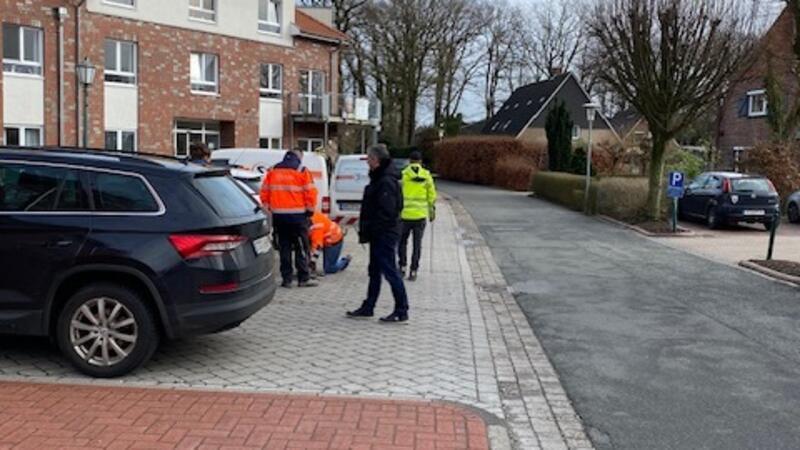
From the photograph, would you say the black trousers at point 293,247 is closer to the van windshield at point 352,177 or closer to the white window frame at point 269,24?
the van windshield at point 352,177

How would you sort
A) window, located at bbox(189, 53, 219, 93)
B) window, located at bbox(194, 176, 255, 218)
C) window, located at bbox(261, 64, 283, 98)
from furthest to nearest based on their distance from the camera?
window, located at bbox(261, 64, 283, 98) → window, located at bbox(189, 53, 219, 93) → window, located at bbox(194, 176, 255, 218)

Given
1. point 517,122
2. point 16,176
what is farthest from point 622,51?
point 517,122

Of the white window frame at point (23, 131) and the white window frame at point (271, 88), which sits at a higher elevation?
the white window frame at point (271, 88)

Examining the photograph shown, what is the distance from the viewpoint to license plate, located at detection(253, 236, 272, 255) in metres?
6.41

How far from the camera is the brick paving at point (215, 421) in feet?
15.0

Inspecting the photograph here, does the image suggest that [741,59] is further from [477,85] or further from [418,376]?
[477,85]

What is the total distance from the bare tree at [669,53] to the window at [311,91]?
16896 millimetres

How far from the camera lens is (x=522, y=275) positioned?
41.6ft

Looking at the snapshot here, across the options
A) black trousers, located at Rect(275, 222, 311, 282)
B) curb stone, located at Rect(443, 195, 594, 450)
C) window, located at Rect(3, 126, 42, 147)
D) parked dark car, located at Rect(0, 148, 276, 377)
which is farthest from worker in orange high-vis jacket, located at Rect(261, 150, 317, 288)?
window, located at Rect(3, 126, 42, 147)

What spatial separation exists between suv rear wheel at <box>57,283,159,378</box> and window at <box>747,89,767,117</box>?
41925 millimetres

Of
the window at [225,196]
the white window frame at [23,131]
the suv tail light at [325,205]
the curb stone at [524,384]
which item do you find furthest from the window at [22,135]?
the window at [225,196]

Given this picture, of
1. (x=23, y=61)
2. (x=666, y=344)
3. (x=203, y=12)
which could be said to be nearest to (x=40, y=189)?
(x=666, y=344)

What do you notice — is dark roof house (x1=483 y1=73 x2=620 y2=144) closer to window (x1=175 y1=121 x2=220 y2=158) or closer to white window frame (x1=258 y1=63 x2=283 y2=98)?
white window frame (x1=258 y1=63 x2=283 y2=98)

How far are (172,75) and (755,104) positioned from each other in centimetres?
3050
